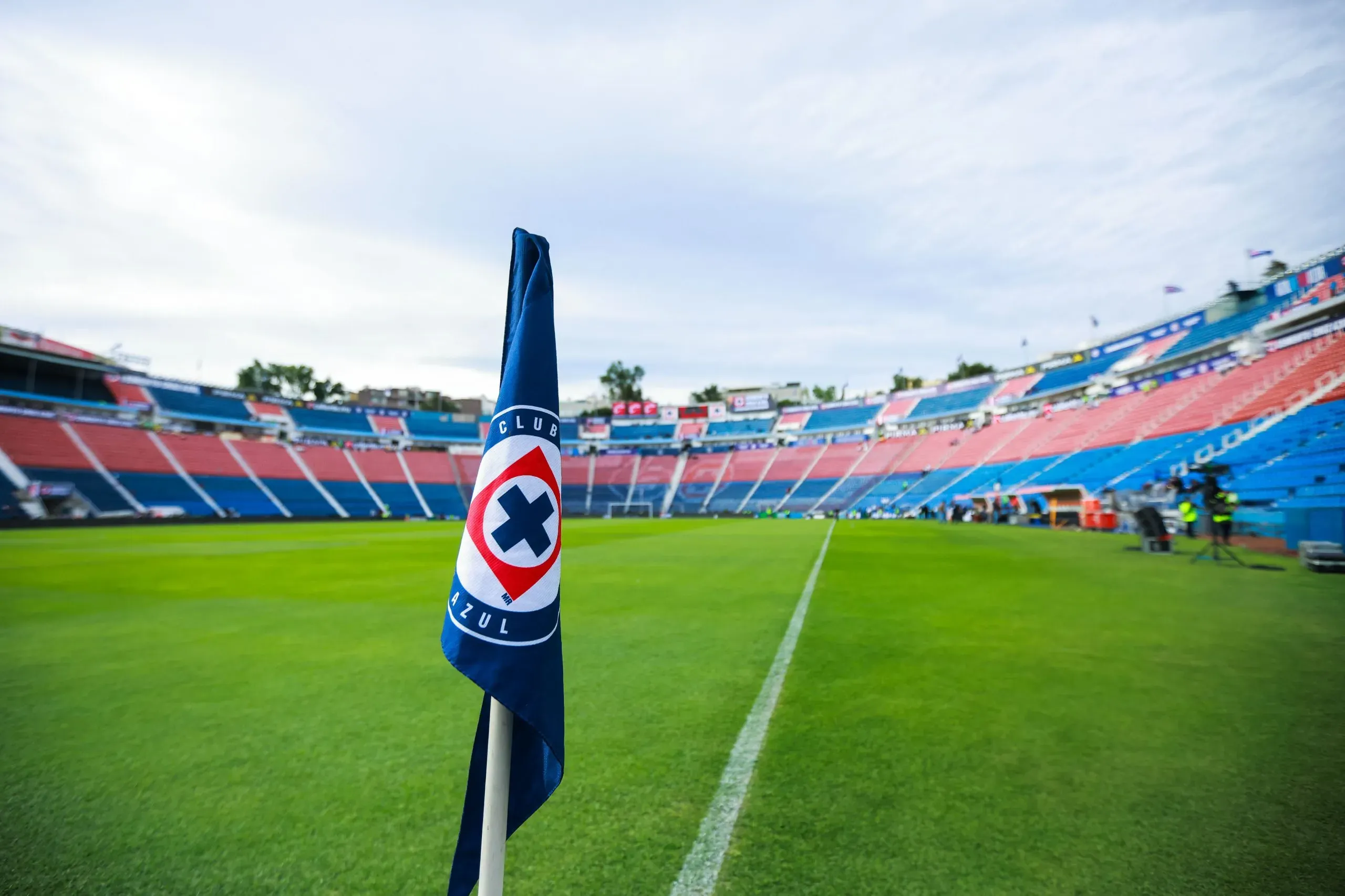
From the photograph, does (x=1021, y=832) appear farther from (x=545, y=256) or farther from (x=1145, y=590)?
(x=1145, y=590)

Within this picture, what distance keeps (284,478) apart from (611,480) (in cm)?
3097

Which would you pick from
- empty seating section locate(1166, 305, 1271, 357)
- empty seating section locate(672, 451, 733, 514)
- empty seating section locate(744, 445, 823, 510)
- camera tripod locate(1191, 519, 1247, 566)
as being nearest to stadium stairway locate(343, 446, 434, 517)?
empty seating section locate(672, 451, 733, 514)

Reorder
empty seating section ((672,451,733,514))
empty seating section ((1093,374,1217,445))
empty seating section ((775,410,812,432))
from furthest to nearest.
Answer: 1. empty seating section ((775,410,812,432))
2. empty seating section ((672,451,733,514))
3. empty seating section ((1093,374,1217,445))

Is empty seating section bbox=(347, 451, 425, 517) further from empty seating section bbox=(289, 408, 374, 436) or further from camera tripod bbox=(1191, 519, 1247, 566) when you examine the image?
camera tripod bbox=(1191, 519, 1247, 566)

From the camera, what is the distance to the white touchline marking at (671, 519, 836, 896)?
208cm

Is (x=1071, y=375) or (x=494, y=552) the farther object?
(x=1071, y=375)

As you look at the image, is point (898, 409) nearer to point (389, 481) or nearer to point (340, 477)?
point (389, 481)

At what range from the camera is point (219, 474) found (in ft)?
151

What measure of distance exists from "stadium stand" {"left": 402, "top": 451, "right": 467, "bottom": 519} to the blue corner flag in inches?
2163

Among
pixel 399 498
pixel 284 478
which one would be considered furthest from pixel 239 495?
pixel 399 498

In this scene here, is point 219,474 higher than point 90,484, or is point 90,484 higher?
point 219,474

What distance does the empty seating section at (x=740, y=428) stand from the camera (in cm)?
7088

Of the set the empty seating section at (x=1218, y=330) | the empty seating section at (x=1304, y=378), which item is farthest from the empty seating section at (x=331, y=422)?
the empty seating section at (x=1218, y=330)

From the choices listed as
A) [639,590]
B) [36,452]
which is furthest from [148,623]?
[36,452]
